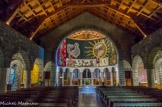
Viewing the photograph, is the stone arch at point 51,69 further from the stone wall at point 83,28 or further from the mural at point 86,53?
the mural at point 86,53

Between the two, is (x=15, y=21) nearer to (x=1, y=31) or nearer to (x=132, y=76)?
(x=1, y=31)

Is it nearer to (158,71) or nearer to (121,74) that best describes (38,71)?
(121,74)

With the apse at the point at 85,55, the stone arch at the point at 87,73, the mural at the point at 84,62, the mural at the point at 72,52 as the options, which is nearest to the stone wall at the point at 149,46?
the apse at the point at 85,55

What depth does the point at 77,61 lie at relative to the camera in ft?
78.0

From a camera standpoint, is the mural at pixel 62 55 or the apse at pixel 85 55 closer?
the mural at pixel 62 55

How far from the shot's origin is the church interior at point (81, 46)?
887 centimetres

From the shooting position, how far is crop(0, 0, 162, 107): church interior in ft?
29.1

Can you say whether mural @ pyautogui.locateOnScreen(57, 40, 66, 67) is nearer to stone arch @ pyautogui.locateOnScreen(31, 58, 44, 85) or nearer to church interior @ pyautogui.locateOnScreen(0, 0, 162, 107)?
church interior @ pyautogui.locateOnScreen(0, 0, 162, 107)

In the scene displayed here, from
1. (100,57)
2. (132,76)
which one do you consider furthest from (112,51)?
(132,76)

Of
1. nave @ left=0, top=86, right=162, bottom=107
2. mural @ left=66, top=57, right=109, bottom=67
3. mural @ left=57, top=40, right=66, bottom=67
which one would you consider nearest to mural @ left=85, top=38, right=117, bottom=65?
mural @ left=66, top=57, right=109, bottom=67

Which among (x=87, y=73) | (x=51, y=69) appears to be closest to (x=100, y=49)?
(x=87, y=73)

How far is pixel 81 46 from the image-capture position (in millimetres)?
24812

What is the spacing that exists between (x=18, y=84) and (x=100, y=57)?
45.5 ft

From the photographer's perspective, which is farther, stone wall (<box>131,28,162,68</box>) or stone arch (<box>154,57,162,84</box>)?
stone arch (<box>154,57,162,84</box>)
